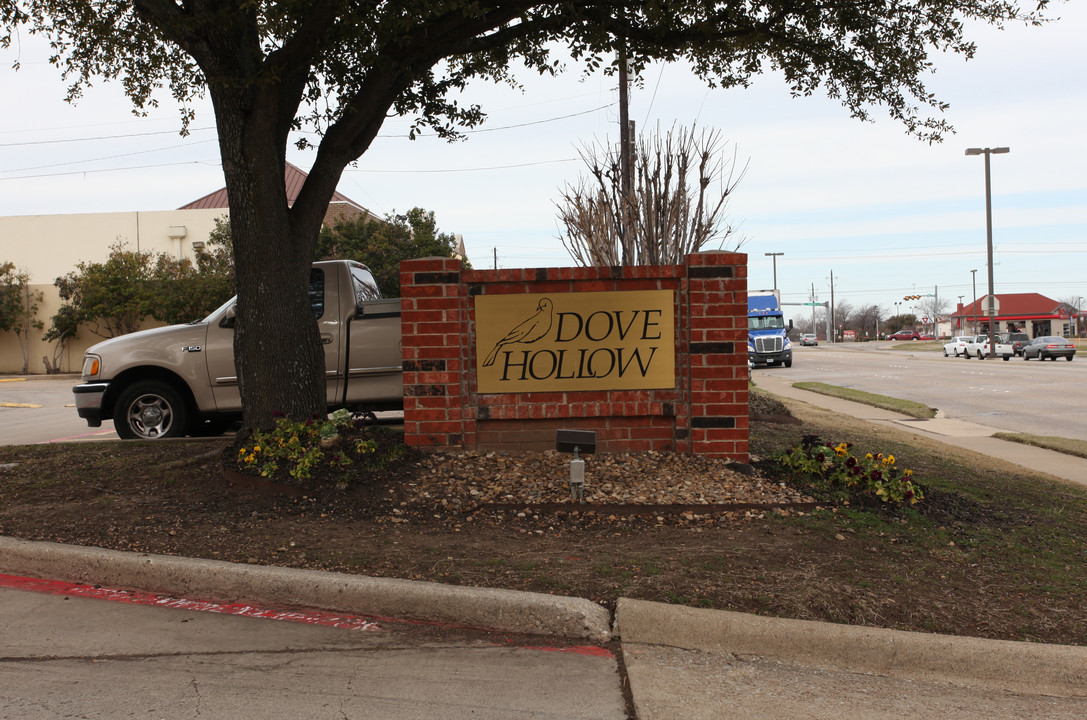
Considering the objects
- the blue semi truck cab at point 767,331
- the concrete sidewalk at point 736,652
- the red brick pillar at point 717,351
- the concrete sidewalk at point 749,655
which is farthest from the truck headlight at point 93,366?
the blue semi truck cab at point 767,331

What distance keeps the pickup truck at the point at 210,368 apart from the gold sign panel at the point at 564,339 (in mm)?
3000

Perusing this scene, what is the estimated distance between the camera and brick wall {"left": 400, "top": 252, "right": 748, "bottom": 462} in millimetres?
6488

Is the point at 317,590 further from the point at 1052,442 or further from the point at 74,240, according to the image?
the point at 74,240

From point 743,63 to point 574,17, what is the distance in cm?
247

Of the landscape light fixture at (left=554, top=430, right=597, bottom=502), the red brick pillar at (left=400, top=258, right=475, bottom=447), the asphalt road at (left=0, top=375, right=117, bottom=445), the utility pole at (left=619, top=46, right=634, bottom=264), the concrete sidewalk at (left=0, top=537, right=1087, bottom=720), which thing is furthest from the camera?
the utility pole at (left=619, top=46, right=634, bottom=264)

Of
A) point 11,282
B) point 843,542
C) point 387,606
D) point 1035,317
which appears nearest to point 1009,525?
point 843,542

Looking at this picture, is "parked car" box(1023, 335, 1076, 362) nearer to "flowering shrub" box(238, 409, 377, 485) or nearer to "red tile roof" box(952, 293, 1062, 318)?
"flowering shrub" box(238, 409, 377, 485)

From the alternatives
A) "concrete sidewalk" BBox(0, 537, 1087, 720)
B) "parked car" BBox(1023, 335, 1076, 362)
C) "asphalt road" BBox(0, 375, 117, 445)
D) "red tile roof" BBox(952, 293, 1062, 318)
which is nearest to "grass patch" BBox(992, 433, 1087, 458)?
"concrete sidewalk" BBox(0, 537, 1087, 720)

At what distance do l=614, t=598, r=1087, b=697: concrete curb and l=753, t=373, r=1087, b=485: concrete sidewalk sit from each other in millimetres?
5726

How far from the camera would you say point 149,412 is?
945cm

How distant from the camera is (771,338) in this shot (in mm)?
37250

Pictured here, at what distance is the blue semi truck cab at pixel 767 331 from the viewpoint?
122 ft

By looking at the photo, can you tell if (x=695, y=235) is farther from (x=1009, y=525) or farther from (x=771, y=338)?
(x=771, y=338)

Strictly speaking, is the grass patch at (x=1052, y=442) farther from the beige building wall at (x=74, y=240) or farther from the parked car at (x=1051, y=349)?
the beige building wall at (x=74, y=240)
